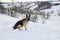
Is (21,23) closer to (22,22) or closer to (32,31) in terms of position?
(22,22)

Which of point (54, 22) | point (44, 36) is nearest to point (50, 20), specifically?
point (54, 22)

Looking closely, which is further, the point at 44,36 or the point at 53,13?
the point at 53,13

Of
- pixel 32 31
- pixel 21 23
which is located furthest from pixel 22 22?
pixel 32 31

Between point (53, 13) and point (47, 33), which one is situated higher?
point (53, 13)

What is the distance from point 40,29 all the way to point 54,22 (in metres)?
0.18

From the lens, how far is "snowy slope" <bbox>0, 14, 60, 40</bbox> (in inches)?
86.0

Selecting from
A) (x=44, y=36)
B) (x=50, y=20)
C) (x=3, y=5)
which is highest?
(x=3, y=5)

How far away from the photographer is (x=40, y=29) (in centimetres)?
228

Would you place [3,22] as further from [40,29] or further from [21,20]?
[40,29]

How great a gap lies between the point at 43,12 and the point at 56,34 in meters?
0.30

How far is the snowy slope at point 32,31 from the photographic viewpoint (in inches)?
86.0

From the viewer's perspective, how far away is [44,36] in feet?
7.22

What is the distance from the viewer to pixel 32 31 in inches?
89.4

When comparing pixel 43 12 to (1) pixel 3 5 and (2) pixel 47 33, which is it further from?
(1) pixel 3 5
